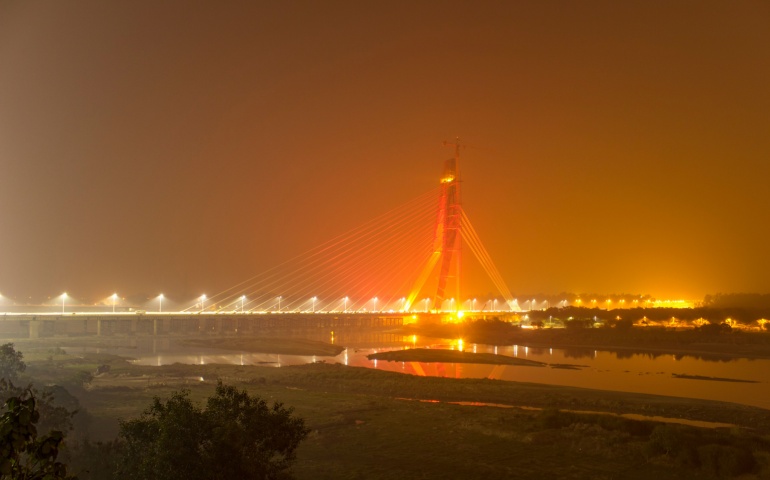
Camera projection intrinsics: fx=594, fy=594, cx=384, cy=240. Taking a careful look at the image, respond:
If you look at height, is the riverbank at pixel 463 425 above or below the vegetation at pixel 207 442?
below

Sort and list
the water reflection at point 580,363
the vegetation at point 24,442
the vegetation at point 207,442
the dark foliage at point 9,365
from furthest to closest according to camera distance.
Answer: the water reflection at point 580,363 < the dark foliage at point 9,365 < the vegetation at point 207,442 < the vegetation at point 24,442

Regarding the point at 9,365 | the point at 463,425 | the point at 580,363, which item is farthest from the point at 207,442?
the point at 580,363

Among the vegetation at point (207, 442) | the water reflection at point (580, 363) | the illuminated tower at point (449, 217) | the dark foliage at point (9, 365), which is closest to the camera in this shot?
the vegetation at point (207, 442)

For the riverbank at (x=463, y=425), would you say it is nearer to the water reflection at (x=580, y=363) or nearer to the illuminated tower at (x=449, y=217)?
the water reflection at (x=580, y=363)

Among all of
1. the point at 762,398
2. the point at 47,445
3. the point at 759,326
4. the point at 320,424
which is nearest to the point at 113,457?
the point at 320,424

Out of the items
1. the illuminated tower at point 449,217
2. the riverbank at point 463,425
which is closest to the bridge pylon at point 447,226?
the illuminated tower at point 449,217

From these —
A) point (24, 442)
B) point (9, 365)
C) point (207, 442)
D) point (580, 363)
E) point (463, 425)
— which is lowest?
point (580, 363)

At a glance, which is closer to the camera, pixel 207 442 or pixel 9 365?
pixel 207 442

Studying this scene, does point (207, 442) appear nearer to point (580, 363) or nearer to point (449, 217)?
point (580, 363)

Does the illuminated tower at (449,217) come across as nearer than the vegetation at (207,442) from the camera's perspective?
No

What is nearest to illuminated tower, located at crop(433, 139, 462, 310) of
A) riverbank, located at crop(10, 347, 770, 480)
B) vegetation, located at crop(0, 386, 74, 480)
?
riverbank, located at crop(10, 347, 770, 480)

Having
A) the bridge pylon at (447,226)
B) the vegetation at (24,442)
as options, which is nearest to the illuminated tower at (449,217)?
the bridge pylon at (447,226)

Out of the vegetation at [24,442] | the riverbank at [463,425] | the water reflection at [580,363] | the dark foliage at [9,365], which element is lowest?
the water reflection at [580,363]

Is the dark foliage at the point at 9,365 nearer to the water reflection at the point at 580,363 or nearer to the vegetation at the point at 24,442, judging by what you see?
the water reflection at the point at 580,363
